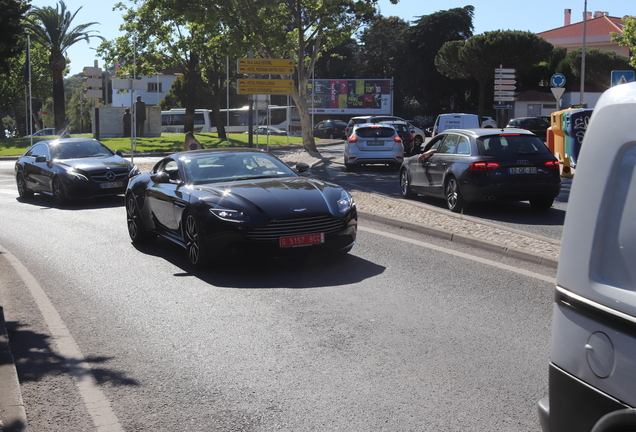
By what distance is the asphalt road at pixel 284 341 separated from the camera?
14.6 feet

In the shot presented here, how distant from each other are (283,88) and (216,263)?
20.5 meters

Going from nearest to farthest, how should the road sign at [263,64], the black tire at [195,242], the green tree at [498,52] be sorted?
1. the black tire at [195,242]
2. the road sign at [263,64]
3. the green tree at [498,52]

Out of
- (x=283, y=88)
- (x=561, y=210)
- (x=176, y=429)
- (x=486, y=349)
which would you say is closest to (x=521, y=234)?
(x=561, y=210)

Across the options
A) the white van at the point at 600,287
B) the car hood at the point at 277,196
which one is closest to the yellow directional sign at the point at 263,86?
the car hood at the point at 277,196

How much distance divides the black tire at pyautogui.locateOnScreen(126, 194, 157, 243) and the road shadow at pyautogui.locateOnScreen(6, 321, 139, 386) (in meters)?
4.43

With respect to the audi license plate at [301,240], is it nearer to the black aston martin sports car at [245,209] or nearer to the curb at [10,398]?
the black aston martin sports car at [245,209]

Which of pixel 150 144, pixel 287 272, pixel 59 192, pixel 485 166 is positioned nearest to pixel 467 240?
pixel 287 272

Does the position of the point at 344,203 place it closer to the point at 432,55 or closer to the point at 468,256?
the point at 468,256

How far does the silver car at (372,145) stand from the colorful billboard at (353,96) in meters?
48.4

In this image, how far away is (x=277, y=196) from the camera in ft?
28.3

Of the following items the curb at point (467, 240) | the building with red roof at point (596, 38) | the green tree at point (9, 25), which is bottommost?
the curb at point (467, 240)

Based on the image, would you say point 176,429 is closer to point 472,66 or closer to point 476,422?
point 476,422

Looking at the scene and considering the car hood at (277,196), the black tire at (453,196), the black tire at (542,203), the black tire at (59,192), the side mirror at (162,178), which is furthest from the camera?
the black tire at (59,192)

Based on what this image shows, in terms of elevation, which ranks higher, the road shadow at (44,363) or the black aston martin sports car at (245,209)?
the black aston martin sports car at (245,209)
